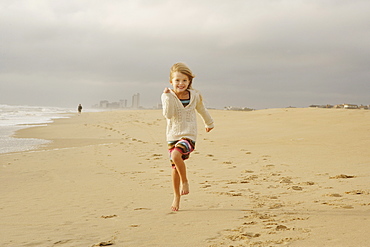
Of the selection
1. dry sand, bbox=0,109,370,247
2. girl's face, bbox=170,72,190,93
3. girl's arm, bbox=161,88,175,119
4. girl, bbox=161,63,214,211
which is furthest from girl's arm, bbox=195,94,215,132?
dry sand, bbox=0,109,370,247

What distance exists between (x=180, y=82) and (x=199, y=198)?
4.59ft

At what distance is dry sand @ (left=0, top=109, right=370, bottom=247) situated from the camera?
271 centimetres

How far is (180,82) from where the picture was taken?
3.80 meters

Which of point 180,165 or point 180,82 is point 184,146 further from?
point 180,82

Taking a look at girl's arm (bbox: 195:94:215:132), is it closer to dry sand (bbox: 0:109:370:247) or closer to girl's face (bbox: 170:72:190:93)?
girl's face (bbox: 170:72:190:93)

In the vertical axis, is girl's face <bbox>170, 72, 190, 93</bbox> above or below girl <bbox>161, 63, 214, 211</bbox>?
above

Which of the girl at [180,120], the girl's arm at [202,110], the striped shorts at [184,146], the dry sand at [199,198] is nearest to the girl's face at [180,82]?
the girl at [180,120]

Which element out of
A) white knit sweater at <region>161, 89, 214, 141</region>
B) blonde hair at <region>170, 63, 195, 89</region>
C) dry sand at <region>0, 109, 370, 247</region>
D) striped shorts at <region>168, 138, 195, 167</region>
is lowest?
dry sand at <region>0, 109, 370, 247</region>

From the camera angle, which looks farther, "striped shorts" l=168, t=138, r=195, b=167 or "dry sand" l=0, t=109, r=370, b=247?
"striped shorts" l=168, t=138, r=195, b=167

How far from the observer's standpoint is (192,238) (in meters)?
2.66

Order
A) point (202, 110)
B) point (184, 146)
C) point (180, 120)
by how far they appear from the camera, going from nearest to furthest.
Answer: point (184, 146) → point (180, 120) → point (202, 110)

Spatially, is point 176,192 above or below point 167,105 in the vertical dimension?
below

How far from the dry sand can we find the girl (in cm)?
34

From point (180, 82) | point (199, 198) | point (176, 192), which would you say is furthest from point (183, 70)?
point (199, 198)
